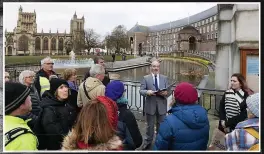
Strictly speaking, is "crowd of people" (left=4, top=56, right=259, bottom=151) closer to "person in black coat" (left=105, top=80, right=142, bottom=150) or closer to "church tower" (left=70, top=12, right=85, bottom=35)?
"person in black coat" (left=105, top=80, right=142, bottom=150)

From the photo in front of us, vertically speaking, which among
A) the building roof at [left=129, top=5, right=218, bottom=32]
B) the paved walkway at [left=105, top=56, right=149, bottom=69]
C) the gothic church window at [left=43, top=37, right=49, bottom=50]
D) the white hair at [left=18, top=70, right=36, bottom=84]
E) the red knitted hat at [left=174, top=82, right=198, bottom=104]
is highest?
the building roof at [left=129, top=5, right=218, bottom=32]

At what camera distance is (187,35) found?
4699 millimetres

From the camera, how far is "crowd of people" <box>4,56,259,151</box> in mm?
2180

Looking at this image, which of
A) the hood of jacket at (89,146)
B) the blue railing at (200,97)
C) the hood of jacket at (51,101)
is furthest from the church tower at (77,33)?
the hood of jacket at (89,146)

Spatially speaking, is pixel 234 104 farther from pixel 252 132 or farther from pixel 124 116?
pixel 124 116

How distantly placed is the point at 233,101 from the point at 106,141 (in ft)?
7.03

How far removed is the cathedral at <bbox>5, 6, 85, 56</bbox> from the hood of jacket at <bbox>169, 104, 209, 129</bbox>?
2053 millimetres

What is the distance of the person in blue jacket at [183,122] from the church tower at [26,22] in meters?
2.35

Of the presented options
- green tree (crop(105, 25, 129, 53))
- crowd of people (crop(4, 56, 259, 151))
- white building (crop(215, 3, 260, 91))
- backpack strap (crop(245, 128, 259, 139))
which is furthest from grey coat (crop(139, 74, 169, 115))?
backpack strap (crop(245, 128, 259, 139))

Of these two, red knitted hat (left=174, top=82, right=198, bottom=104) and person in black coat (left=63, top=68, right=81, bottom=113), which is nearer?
red knitted hat (left=174, top=82, right=198, bottom=104)

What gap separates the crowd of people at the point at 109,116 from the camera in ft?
7.15

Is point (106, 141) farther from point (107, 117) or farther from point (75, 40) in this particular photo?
point (75, 40)

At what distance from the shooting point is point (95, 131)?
2104 millimetres

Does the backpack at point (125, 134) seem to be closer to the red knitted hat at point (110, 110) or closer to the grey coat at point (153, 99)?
the red knitted hat at point (110, 110)
